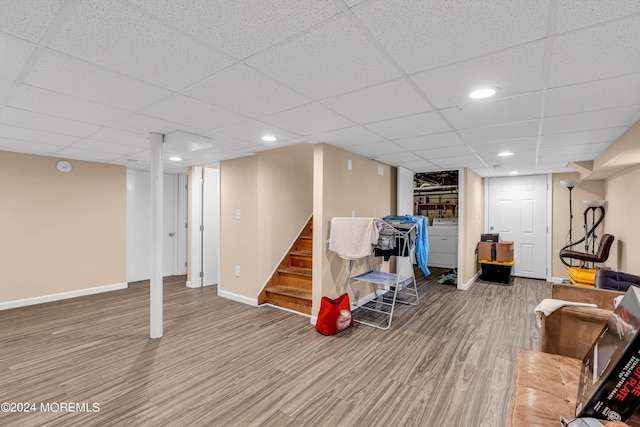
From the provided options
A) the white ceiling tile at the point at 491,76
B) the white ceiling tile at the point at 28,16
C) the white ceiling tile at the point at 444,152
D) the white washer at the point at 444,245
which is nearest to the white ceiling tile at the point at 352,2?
the white ceiling tile at the point at 491,76

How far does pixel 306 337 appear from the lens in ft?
10.7

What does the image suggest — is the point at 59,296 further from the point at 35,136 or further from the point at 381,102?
the point at 381,102

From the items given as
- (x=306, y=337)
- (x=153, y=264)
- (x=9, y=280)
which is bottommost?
(x=306, y=337)

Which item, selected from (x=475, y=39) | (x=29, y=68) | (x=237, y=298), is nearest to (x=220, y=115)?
(x=29, y=68)

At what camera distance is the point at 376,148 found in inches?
154

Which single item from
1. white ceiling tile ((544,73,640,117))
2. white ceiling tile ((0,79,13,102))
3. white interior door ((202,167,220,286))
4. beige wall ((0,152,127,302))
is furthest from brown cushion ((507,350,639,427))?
beige wall ((0,152,127,302))

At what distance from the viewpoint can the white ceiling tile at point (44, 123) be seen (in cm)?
255

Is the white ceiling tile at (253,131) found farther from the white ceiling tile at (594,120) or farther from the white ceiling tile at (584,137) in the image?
Answer: the white ceiling tile at (584,137)

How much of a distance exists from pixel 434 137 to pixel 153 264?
343 centimetres

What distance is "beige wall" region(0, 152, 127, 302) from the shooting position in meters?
4.16

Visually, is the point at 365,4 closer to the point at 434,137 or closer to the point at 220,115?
the point at 220,115

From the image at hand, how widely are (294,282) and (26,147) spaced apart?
4054 millimetres

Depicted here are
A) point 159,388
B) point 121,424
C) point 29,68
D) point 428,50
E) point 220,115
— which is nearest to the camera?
point 428,50

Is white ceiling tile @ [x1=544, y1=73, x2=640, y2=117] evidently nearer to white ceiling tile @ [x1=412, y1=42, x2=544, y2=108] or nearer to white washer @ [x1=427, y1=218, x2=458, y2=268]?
white ceiling tile @ [x1=412, y1=42, x2=544, y2=108]
